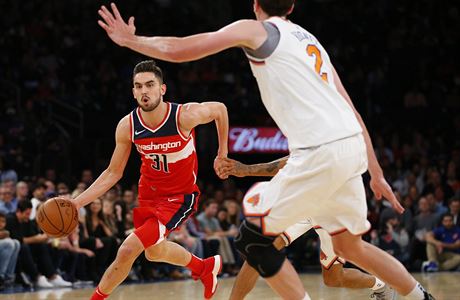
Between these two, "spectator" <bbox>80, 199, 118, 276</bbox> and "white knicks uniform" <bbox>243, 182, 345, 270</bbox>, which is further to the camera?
"spectator" <bbox>80, 199, 118, 276</bbox>

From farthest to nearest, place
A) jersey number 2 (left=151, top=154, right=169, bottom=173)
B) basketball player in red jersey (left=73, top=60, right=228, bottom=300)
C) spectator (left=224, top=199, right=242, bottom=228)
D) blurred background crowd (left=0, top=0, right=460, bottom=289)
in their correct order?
spectator (left=224, top=199, right=242, bottom=228)
blurred background crowd (left=0, top=0, right=460, bottom=289)
jersey number 2 (left=151, top=154, right=169, bottom=173)
basketball player in red jersey (left=73, top=60, right=228, bottom=300)

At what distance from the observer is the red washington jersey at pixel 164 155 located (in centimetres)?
766

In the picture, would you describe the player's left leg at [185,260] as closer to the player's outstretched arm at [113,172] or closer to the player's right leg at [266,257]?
the player's outstretched arm at [113,172]

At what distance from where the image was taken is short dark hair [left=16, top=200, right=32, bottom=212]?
39.5 feet

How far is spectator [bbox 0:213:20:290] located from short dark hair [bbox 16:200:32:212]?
1.34ft

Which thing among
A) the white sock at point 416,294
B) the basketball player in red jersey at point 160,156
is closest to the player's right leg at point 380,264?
the white sock at point 416,294

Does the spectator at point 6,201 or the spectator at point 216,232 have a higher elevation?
the spectator at point 6,201

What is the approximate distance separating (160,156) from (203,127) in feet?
30.7

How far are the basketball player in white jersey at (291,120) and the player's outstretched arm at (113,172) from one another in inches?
89.4

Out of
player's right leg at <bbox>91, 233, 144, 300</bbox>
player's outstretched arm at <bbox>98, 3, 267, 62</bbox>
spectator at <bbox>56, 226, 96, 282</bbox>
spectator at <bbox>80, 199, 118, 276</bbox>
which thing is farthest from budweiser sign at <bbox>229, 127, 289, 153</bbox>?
player's outstretched arm at <bbox>98, 3, 267, 62</bbox>

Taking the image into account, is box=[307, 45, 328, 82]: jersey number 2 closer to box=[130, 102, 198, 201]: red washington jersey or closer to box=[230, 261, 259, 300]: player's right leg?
box=[230, 261, 259, 300]: player's right leg

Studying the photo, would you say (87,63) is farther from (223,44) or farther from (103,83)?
(223,44)

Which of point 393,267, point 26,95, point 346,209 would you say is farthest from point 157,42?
point 26,95

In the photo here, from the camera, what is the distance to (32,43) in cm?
1823
